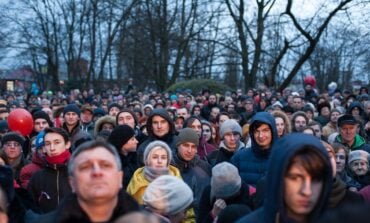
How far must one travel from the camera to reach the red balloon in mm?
8789

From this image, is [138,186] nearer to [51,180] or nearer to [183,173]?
[51,180]

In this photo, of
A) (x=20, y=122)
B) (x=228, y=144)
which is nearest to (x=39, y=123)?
(x=20, y=122)

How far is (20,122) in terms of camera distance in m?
8.80

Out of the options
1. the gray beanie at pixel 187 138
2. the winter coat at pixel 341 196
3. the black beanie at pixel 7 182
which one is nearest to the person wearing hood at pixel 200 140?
the gray beanie at pixel 187 138

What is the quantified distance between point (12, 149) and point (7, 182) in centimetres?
265

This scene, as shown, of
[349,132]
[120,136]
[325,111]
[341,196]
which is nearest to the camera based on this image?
[341,196]

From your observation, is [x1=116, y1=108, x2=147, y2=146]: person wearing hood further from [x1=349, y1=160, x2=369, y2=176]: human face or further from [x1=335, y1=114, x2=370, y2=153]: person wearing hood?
[x1=349, y1=160, x2=369, y2=176]: human face

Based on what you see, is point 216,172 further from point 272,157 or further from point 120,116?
point 120,116

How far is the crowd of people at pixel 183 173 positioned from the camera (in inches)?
104

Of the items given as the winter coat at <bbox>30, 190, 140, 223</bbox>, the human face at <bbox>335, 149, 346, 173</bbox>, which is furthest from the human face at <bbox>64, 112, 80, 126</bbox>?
the winter coat at <bbox>30, 190, 140, 223</bbox>

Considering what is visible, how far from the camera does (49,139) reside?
5.64m

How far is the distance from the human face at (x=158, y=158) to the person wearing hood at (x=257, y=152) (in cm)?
85

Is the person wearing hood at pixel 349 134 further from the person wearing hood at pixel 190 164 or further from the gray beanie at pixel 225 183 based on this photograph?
the gray beanie at pixel 225 183

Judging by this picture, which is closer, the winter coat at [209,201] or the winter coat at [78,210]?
the winter coat at [78,210]
